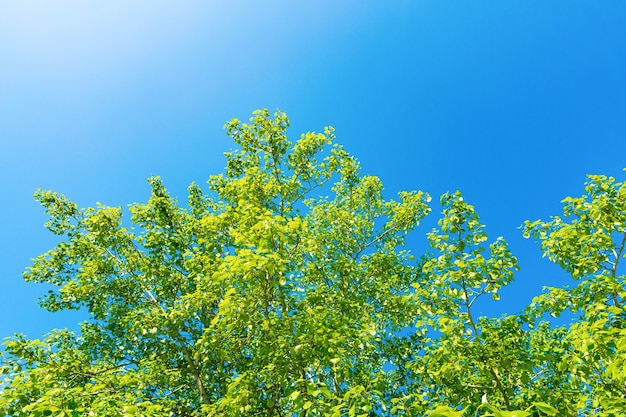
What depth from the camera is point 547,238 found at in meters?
10.8

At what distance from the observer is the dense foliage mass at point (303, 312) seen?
7934mm

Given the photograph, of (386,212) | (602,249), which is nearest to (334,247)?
(386,212)

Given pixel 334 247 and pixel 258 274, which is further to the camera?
pixel 334 247

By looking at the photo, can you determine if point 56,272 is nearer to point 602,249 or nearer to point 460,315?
point 460,315

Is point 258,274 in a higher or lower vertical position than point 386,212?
lower

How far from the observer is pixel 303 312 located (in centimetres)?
1100

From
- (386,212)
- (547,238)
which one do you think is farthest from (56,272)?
(547,238)

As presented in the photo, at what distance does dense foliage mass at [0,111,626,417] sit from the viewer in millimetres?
7934

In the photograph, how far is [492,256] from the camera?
27.2 feet

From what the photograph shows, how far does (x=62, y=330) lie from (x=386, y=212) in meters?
13.3

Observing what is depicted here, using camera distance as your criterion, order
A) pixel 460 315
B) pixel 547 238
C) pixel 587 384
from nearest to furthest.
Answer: pixel 460 315 < pixel 587 384 < pixel 547 238

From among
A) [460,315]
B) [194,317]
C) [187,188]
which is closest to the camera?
[460,315]

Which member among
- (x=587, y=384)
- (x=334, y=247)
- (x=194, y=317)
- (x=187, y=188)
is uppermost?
(x=187, y=188)

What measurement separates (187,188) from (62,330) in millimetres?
7812
